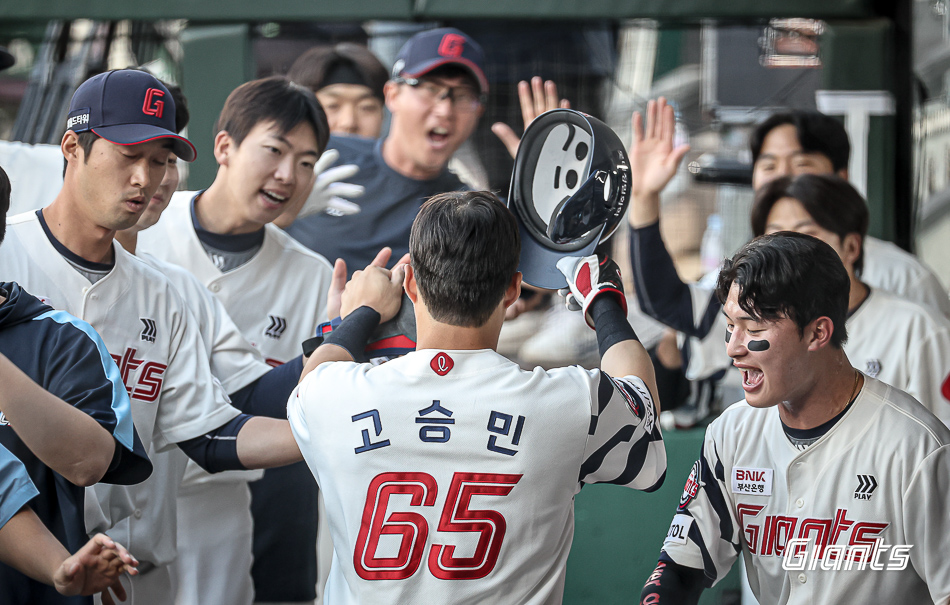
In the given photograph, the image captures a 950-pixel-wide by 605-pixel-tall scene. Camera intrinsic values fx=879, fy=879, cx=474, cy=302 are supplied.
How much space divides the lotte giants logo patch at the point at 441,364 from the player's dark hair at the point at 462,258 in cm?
6

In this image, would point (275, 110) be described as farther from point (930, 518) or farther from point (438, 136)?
point (930, 518)

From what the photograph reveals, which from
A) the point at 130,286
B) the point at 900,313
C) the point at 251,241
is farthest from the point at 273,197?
the point at 900,313

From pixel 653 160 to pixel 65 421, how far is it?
2.06 m

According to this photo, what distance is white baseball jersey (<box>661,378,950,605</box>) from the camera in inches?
66.6

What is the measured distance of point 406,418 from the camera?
1438mm

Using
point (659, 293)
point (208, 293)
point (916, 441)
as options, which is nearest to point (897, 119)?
point (659, 293)

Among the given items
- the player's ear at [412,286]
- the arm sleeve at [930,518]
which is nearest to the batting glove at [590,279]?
the player's ear at [412,286]

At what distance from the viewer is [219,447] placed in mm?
1990

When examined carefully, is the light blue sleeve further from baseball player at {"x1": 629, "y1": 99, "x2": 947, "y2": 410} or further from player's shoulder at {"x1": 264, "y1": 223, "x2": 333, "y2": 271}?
baseball player at {"x1": 629, "y1": 99, "x2": 947, "y2": 410}

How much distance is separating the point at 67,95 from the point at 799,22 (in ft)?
9.97

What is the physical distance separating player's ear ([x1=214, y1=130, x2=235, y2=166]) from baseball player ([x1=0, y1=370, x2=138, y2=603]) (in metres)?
1.33

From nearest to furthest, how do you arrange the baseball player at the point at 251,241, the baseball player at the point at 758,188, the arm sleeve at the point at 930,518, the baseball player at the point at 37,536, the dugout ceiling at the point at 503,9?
1. the baseball player at the point at 37,536
2. the arm sleeve at the point at 930,518
3. the baseball player at the point at 251,241
4. the baseball player at the point at 758,188
5. the dugout ceiling at the point at 503,9

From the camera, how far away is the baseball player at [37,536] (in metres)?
1.39

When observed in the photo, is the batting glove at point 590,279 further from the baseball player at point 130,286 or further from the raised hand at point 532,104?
the raised hand at point 532,104
